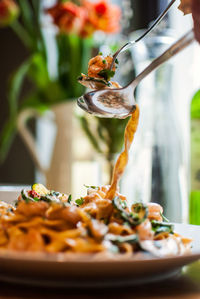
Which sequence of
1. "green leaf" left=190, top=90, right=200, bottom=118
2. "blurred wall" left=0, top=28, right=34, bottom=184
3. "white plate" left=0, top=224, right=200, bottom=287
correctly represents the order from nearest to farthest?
"white plate" left=0, top=224, right=200, bottom=287 → "green leaf" left=190, top=90, right=200, bottom=118 → "blurred wall" left=0, top=28, right=34, bottom=184

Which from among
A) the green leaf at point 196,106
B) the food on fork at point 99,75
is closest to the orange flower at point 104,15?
the green leaf at point 196,106

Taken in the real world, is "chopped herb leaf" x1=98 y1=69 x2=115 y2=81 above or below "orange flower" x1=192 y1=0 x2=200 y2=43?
below

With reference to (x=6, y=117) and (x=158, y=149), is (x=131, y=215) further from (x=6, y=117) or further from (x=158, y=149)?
(x=6, y=117)

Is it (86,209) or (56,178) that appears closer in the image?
(86,209)

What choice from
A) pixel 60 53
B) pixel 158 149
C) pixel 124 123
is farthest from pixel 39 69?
pixel 158 149

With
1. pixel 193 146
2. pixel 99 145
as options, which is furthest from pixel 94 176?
pixel 193 146

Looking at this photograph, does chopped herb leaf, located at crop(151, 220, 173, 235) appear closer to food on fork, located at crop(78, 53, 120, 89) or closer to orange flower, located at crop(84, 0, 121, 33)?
food on fork, located at crop(78, 53, 120, 89)

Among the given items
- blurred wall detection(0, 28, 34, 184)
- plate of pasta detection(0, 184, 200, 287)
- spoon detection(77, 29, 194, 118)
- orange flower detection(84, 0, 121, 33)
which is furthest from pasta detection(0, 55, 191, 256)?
blurred wall detection(0, 28, 34, 184)

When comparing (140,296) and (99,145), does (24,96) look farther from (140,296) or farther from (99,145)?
(140,296)
